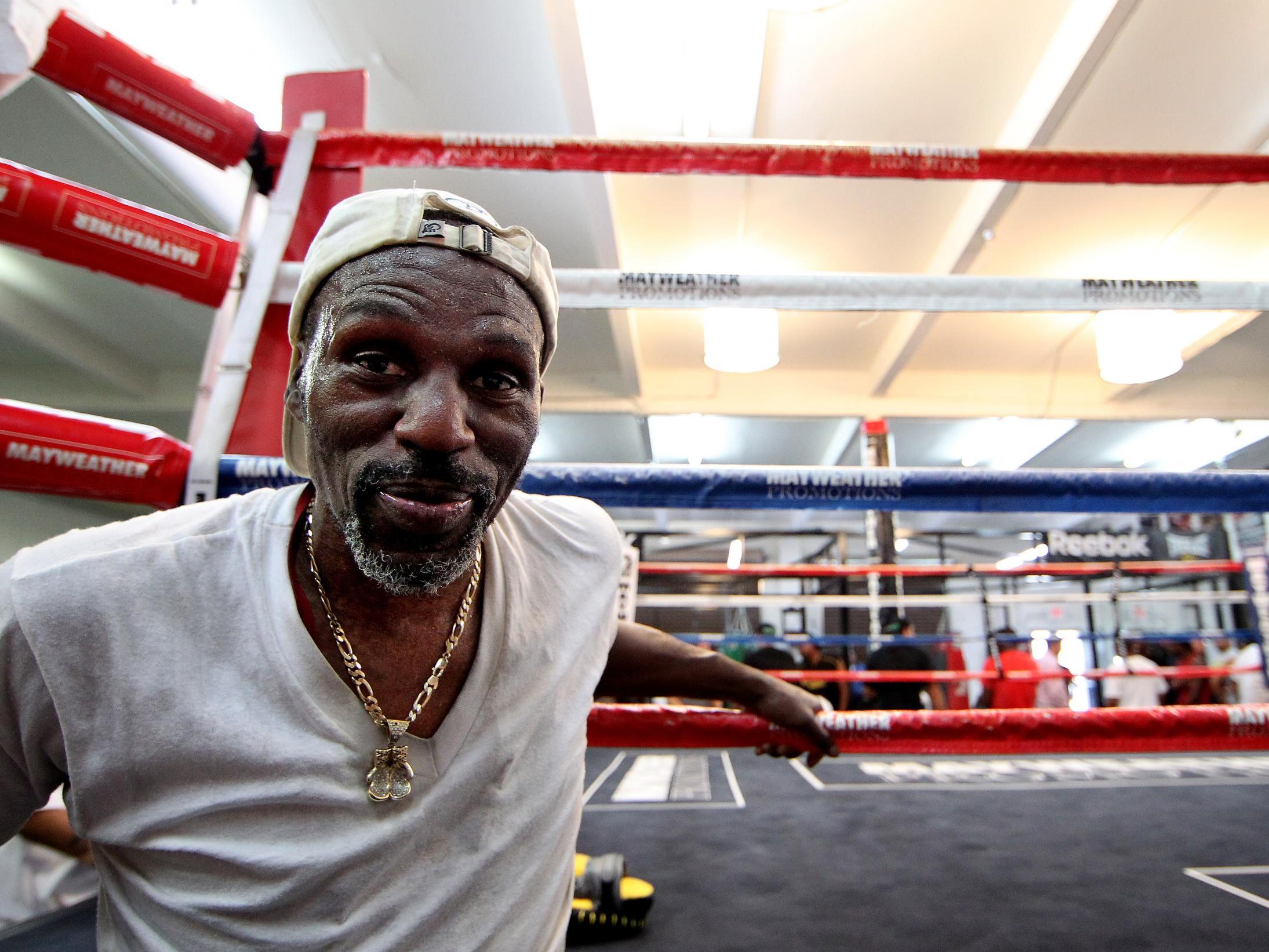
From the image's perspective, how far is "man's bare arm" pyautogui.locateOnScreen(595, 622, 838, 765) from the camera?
3.15ft

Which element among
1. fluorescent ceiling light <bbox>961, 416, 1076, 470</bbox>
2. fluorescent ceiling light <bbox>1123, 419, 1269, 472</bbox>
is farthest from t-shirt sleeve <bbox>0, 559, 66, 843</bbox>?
fluorescent ceiling light <bbox>1123, 419, 1269, 472</bbox>

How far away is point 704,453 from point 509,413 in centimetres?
826

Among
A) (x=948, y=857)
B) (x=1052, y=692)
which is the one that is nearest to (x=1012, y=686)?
(x=1052, y=692)

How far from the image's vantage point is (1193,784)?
199 cm

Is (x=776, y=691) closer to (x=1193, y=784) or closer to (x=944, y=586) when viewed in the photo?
(x=1193, y=784)

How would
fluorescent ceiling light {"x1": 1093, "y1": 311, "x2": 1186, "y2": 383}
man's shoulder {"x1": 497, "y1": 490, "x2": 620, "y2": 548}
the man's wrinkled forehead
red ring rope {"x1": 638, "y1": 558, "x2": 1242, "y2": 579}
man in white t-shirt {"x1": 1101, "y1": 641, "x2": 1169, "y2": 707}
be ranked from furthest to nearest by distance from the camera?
man in white t-shirt {"x1": 1101, "y1": 641, "x2": 1169, "y2": 707}, fluorescent ceiling light {"x1": 1093, "y1": 311, "x2": 1186, "y2": 383}, red ring rope {"x1": 638, "y1": 558, "x2": 1242, "y2": 579}, man's shoulder {"x1": 497, "y1": 490, "x2": 620, "y2": 548}, the man's wrinkled forehead

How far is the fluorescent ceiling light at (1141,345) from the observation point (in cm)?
400

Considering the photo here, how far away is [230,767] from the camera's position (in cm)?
57

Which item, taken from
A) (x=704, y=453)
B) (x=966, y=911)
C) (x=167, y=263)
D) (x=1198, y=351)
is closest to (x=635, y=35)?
(x=167, y=263)

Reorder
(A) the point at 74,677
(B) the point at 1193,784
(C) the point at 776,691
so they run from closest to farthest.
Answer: (A) the point at 74,677
(C) the point at 776,691
(B) the point at 1193,784

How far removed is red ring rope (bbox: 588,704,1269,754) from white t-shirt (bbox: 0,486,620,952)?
437 millimetres

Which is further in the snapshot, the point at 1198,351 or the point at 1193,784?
the point at 1198,351

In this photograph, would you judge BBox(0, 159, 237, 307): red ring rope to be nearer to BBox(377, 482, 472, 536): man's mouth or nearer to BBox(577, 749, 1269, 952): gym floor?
BBox(377, 482, 472, 536): man's mouth

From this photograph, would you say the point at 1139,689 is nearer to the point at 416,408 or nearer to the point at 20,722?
the point at 416,408
